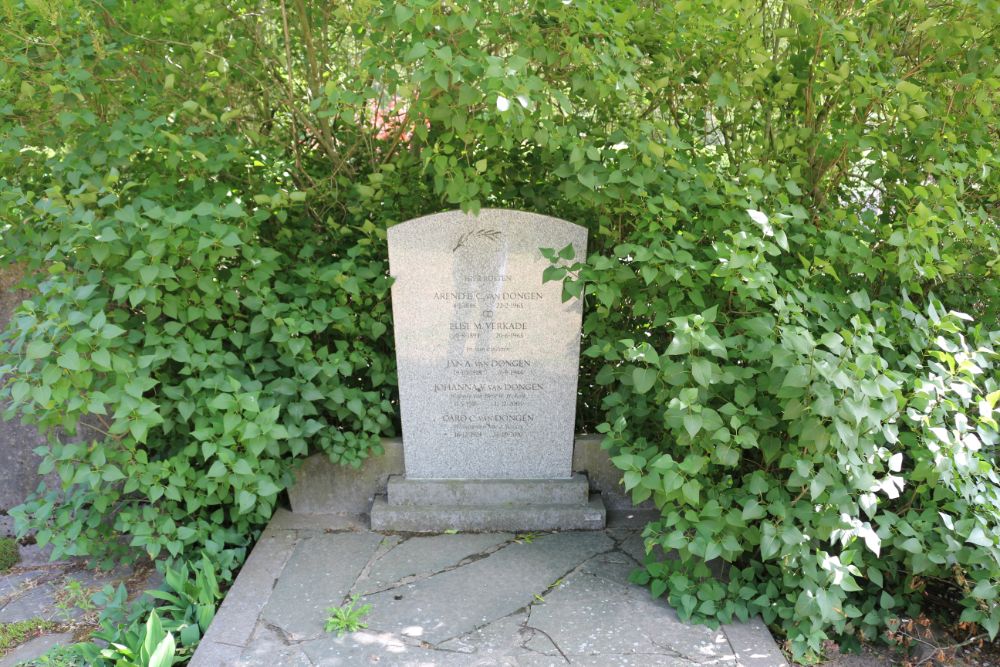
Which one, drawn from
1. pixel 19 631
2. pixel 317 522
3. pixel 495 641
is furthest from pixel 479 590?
pixel 19 631

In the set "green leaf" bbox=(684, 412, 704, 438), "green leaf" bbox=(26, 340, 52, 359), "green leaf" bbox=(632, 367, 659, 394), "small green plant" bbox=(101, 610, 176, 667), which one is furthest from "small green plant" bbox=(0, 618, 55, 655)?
"green leaf" bbox=(684, 412, 704, 438)

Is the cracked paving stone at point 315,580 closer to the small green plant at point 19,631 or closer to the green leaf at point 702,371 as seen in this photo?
the small green plant at point 19,631

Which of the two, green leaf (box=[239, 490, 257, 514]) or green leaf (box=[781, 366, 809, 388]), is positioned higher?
green leaf (box=[781, 366, 809, 388])

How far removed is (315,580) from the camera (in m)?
3.44

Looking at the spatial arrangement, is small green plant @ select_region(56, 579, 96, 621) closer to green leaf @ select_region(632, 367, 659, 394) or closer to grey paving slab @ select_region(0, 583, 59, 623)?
grey paving slab @ select_region(0, 583, 59, 623)

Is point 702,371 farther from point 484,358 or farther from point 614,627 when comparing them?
point 484,358

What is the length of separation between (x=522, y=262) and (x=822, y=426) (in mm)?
1531

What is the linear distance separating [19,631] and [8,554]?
2.64 ft

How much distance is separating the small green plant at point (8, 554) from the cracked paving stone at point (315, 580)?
146 centimetres

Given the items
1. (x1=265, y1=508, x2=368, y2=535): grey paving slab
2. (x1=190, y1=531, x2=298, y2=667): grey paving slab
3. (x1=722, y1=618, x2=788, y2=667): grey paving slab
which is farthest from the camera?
(x1=265, y1=508, x2=368, y2=535): grey paving slab

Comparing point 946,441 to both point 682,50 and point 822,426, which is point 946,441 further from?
point 682,50

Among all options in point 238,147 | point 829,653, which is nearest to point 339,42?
point 238,147

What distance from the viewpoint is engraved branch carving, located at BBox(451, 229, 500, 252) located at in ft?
12.5

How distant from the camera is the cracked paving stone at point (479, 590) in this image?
3.12 meters
